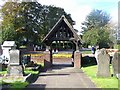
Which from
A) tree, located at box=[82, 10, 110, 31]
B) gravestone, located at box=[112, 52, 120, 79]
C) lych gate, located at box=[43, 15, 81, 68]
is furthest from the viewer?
tree, located at box=[82, 10, 110, 31]

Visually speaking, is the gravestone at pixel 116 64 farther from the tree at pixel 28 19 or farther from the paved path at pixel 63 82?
the tree at pixel 28 19

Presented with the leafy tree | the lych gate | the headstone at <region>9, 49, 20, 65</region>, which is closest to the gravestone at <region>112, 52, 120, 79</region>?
the headstone at <region>9, 49, 20, 65</region>

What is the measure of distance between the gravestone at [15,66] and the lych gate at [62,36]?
34.7 ft

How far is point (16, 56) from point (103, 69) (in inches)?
227

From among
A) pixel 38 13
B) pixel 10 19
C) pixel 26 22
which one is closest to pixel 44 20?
pixel 38 13

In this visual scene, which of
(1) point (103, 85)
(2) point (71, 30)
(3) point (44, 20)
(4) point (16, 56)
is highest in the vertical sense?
(3) point (44, 20)

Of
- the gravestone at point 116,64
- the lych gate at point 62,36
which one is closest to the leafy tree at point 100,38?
the lych gate at point 62,36

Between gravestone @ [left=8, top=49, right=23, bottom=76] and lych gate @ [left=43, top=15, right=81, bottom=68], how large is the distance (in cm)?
1056

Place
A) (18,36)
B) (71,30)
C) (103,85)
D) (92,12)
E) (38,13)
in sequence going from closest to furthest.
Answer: (103,85)
(71,30)
(18,36)
(38,13)
(92,12)

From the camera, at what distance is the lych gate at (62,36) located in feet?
109

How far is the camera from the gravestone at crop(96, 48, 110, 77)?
69.8ft

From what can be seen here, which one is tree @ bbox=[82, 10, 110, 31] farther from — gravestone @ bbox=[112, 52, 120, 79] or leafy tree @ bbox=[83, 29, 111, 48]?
gravestone @ bbox=[112, 52, 120, 79]

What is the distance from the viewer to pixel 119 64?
21.0 meters

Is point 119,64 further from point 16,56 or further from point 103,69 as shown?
point 16,56
